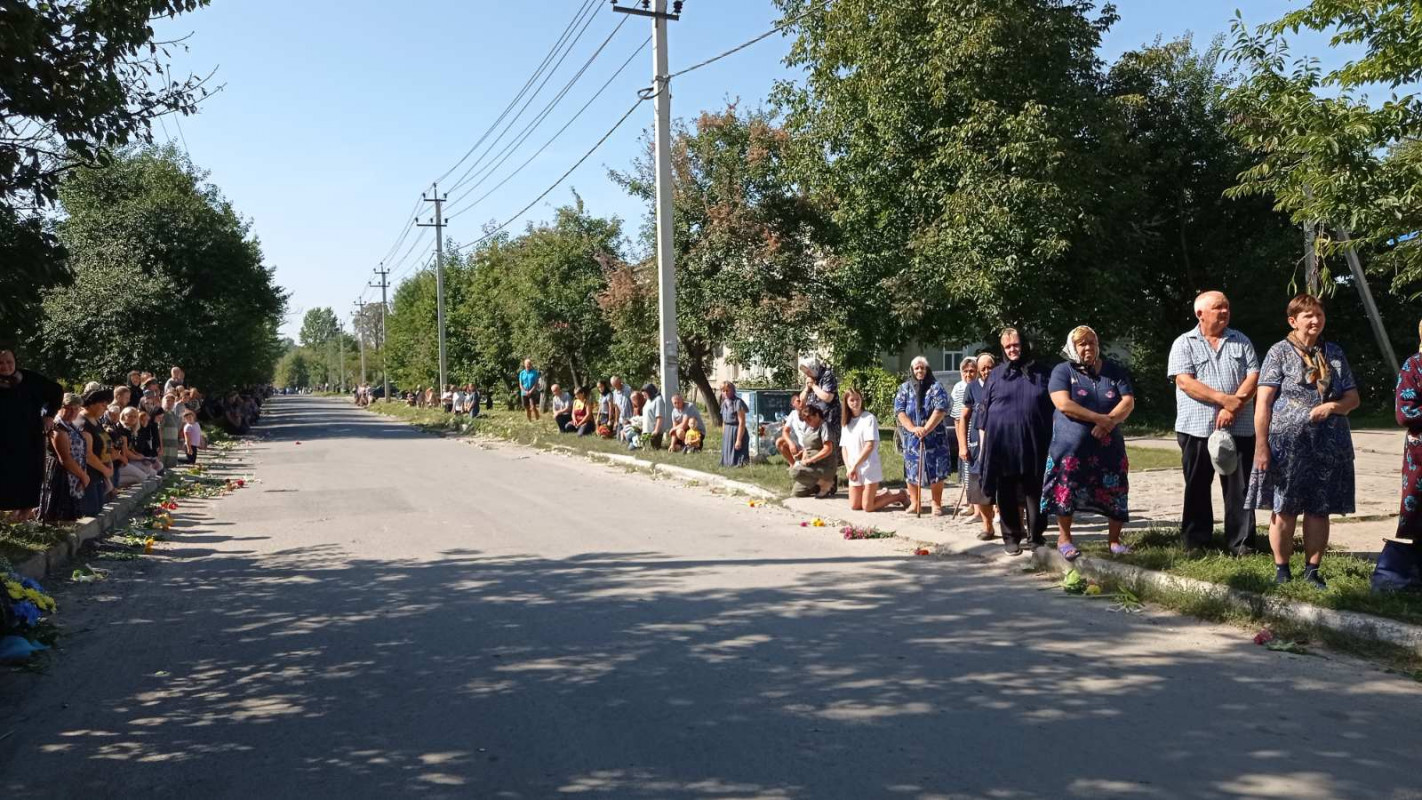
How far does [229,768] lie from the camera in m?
4.44

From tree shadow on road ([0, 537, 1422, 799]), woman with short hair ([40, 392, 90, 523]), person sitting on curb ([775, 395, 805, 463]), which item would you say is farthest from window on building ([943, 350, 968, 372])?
tree shadow on road ([0, 537, 1422, 799])

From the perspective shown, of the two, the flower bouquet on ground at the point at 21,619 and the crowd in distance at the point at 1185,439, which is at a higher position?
the crowd in distance at the point at 1185,439

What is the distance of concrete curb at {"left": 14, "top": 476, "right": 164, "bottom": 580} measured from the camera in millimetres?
8609

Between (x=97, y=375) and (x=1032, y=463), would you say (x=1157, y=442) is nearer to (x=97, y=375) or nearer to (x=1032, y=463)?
(x=1032, y=463)

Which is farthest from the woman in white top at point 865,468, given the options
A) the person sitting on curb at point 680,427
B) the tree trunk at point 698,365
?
the tree trunk at point 698,365

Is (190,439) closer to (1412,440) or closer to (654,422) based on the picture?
(654,422)

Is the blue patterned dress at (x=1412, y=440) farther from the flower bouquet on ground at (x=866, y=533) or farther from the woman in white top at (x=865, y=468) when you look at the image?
the woman in white top at (x=865, y=468)

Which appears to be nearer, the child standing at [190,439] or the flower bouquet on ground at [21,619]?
the flower bouquet on ground at [21,619]

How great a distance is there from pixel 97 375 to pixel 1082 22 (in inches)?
1170

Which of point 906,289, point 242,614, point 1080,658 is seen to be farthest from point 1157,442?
point 242,614

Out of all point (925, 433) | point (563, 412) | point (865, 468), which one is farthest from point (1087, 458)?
point (563, 412)

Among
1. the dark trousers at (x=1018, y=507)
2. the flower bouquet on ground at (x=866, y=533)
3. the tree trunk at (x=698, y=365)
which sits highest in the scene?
the tree trunk at (x=698, y=365)

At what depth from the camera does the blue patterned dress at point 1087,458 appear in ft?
26.8

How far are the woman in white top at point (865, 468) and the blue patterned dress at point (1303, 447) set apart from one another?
528cm
